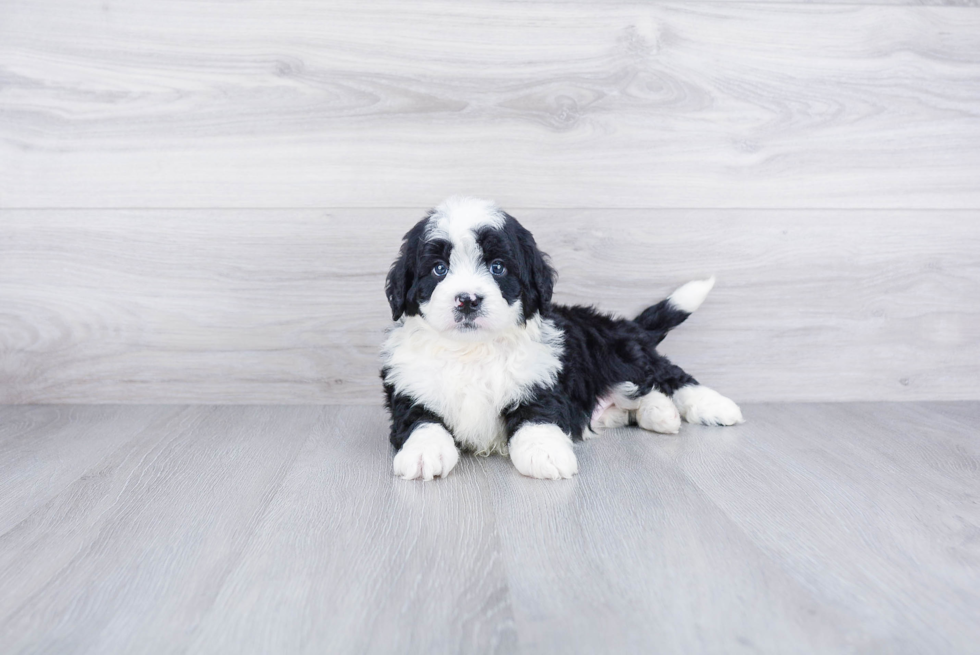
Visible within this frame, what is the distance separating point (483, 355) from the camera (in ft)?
5.49

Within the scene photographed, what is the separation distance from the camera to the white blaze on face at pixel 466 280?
1505 mm

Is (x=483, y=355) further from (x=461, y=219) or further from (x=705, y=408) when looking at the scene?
(x=705, y=408)

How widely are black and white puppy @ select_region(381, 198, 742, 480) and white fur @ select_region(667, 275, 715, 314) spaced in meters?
0.31

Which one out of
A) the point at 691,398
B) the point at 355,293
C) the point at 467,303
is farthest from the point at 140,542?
the point at 691,398

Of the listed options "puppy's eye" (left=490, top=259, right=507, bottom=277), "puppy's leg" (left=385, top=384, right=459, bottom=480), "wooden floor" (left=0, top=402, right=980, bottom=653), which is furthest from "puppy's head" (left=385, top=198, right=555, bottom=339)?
"wooden floor" (left=0, top=402, right=980, bottom=653)

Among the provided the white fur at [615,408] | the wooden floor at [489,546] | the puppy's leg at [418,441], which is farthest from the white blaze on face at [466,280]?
the white fur at [615,408]

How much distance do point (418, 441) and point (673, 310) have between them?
0.89m

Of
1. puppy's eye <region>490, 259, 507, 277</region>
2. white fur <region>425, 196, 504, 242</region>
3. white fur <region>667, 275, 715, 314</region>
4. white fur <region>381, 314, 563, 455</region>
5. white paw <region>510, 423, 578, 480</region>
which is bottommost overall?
white paw <region>510, 423, 578, 480</region>

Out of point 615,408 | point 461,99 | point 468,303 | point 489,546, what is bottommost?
point 615,408

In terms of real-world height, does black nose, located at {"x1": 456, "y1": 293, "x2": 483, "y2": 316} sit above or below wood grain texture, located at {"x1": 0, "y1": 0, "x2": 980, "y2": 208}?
below

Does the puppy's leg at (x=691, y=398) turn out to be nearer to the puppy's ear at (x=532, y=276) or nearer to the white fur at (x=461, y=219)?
the puppy's ear at (x=532, y=276)

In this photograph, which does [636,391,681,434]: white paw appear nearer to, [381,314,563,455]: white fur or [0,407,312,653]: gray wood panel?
[381,314,563,455]: white fur

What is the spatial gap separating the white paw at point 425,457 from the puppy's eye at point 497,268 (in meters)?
0.37

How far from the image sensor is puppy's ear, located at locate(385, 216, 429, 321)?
1.60 meters
